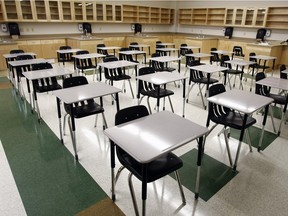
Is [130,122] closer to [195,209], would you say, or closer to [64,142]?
[195,209]

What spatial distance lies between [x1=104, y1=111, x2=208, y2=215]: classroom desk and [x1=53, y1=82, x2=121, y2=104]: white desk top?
909mm

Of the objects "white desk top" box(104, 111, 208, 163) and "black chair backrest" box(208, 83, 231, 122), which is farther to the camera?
"black chair backrest" box(208, 83, 231, 122)

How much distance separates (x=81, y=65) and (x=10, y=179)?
3912mm

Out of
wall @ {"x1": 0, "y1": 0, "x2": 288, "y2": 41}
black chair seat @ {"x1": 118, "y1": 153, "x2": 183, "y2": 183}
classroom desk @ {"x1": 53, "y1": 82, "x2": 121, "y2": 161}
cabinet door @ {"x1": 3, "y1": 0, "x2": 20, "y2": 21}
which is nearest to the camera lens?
black chair seat @ {"x1": 118, "y1": 153, "x2": 183, "y2": 183}

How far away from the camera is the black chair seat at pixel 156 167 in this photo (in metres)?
1.72

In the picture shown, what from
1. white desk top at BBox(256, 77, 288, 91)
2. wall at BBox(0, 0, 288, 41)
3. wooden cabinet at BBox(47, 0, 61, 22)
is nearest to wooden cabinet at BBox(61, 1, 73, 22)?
wooden cabinet at BBox(47, 0, 61, 22)

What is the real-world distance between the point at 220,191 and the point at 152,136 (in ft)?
3.48

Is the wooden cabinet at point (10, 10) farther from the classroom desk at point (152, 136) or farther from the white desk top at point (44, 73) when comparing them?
the classroom desk at point (152, 136)

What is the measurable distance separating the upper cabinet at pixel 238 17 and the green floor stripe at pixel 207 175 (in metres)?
8.07

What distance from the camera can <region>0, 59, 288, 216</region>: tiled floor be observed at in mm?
1996

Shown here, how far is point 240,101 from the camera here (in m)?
2.59

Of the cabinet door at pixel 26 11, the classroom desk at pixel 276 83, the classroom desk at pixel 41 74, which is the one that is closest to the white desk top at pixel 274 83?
the classroom desk at pixel 276 83

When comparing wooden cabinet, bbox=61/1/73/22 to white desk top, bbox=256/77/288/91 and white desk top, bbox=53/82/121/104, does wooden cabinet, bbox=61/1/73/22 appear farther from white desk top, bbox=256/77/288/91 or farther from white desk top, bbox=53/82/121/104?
white desk top, bbox=256/77/288/91

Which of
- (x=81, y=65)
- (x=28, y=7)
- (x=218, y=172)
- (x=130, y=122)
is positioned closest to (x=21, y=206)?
(x=130, y=122)
